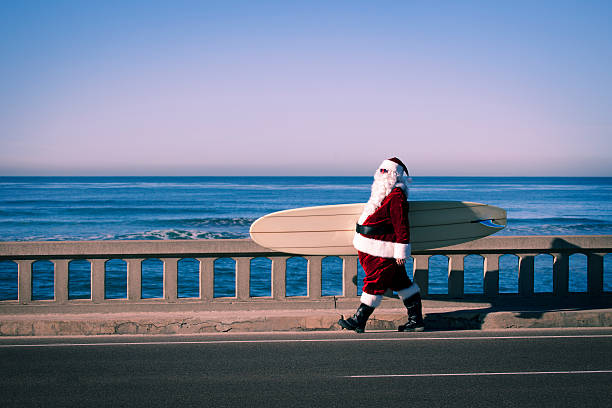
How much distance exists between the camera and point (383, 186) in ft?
20.1

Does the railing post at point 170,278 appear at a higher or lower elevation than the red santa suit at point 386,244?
lower

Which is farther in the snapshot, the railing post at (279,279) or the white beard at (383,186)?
the railing post at (279,279)

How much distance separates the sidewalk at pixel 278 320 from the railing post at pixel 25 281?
0.22 meters

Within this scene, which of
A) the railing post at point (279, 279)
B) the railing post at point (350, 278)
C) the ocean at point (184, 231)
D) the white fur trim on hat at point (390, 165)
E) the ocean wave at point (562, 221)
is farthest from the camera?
the ocean wave at point (562, 221)

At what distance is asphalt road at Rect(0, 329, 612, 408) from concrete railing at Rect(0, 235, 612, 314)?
2.02 ft

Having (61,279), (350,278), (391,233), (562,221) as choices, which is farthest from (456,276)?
(562,221)

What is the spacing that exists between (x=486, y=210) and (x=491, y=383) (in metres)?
2.89

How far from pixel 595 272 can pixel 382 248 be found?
3078 mm

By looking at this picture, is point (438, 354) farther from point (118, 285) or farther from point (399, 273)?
point (118, 285)

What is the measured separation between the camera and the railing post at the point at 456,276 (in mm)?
6969

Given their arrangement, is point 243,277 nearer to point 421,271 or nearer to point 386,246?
point 386,246

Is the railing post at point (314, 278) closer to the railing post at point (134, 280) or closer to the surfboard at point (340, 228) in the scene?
the surfboard at point (340, 228)

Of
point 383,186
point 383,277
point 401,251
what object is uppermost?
point 383,186

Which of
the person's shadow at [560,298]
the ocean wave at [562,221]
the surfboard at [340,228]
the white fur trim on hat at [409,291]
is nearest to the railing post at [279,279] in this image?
the surfboard at [340,228]
